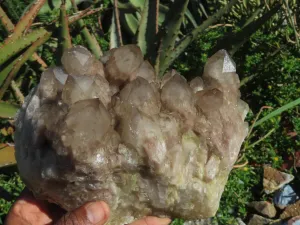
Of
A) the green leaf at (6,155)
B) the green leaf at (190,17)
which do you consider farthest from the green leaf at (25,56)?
the green leaf at (190,17)

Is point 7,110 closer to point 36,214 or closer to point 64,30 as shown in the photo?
point 64,30

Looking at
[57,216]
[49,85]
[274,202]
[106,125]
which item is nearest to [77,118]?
[106,125]

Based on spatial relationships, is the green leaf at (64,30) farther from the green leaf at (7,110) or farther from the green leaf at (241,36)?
the green leaf at (241,36)

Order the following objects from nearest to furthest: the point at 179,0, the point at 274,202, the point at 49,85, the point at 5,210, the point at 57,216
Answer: the point at 49,85, the point at 57,216, the point at 179,0, the point at 5,210, the point at 274,202

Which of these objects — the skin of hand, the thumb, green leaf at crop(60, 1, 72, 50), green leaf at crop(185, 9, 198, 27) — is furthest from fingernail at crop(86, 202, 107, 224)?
green leaf at crop(185, 9, 198, 27)

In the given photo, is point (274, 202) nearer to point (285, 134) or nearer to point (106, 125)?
point (285, 134)
